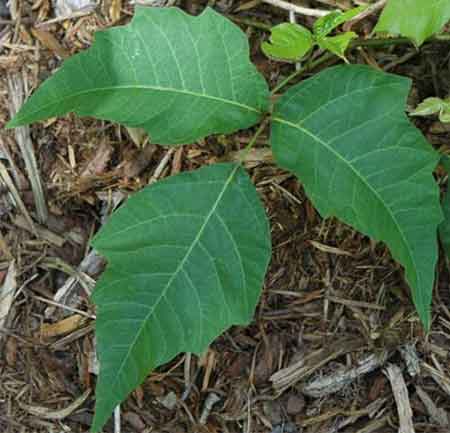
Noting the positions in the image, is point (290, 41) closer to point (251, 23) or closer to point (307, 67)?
point (307, 67)

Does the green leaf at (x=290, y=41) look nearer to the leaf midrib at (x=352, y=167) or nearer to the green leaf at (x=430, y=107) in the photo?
the leaf midrib at (x=352, y=167)

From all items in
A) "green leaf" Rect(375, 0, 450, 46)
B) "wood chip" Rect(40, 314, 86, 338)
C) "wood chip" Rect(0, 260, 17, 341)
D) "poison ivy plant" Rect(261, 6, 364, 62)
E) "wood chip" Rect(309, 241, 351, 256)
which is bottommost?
"wood chip" Rect(40, 314, 86, 338)

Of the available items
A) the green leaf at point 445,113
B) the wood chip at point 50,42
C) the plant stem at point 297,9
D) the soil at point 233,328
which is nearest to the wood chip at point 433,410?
the soil at point 233,328

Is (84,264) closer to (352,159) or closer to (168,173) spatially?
(168,173)

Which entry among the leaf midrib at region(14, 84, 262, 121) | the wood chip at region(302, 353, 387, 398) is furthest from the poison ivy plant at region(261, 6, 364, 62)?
the wood chip at region(302, 353, 387, 398)

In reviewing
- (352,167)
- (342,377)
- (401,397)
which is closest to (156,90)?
(352,167)

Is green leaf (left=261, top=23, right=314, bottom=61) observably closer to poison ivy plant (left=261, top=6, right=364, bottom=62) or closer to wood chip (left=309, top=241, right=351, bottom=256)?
poison ivy plant (left=261, top=6, right=364, bottom=62)

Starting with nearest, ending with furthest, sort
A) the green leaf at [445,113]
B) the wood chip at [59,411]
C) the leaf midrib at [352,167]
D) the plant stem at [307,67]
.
→ the leaf midrib at [352,167] → the green leaf at [445,113] → the plant stem at [307,67] → the wood chip at [59,411]
